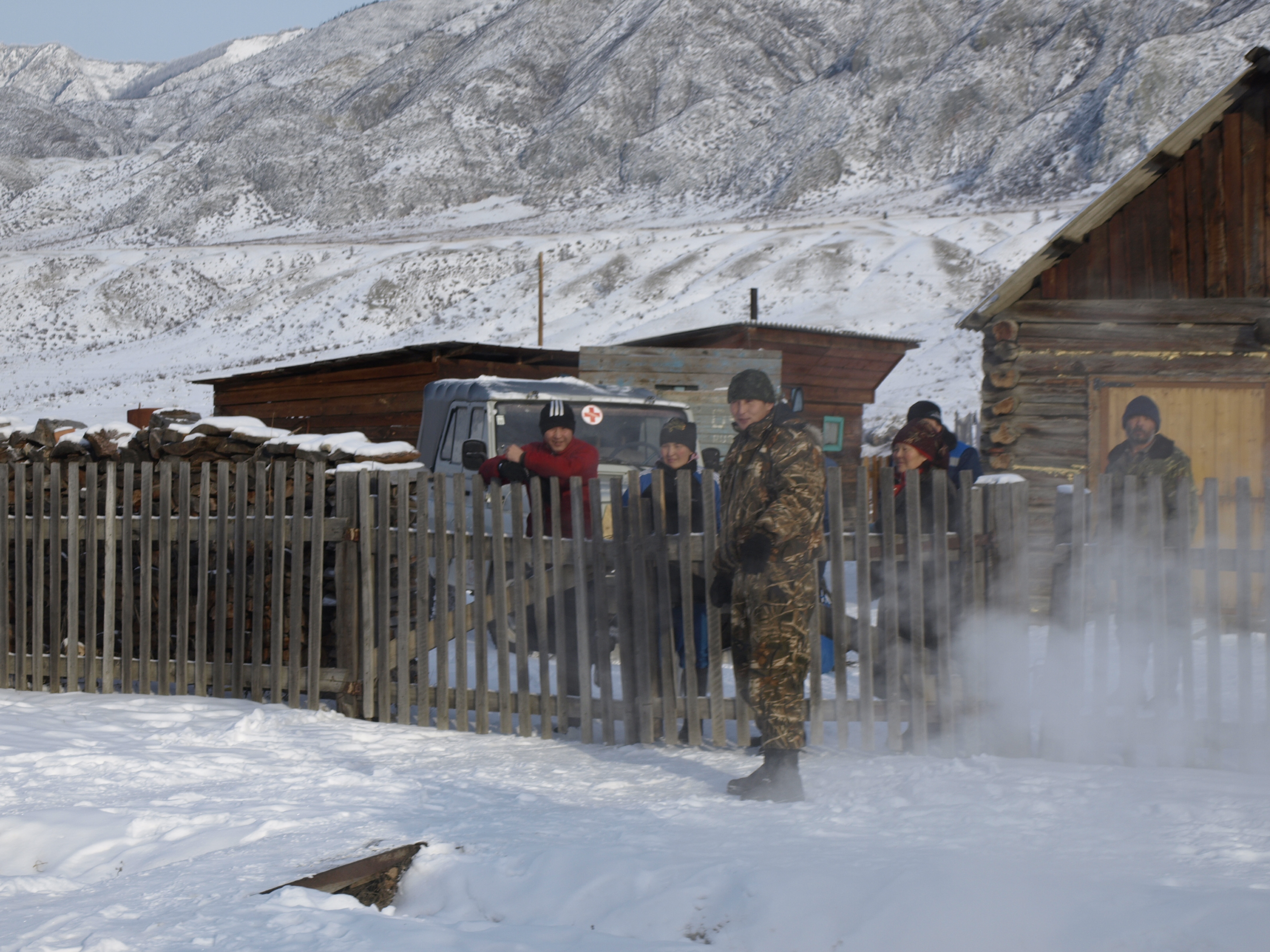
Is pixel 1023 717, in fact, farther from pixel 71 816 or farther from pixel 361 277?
pixel 361 277

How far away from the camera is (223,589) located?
5887mm

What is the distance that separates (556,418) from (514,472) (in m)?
0.43

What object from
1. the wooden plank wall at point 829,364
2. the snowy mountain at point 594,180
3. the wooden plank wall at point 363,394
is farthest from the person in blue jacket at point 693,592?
the snowy mountain at point 594,180

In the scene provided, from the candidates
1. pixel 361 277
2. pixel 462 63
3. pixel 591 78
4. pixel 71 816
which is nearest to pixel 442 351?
pixel 71 816

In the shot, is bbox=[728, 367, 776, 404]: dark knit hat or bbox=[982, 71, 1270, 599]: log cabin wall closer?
bbox=[728, 367, 776, 404]: dark knit hat

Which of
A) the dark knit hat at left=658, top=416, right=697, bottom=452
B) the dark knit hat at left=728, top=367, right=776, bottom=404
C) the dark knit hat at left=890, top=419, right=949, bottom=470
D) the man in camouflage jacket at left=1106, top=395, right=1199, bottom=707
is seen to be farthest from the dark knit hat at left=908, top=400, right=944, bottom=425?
the dark knit hat at left=728, top=367, right=776, bottom=404

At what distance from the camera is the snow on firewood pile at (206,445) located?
6.49 metres

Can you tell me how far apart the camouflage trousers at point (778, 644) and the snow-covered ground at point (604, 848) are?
1.21 feet

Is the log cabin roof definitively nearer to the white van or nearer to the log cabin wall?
the log cabin wall

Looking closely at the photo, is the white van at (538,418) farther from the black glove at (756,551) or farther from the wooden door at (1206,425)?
the black glove at (756,551)

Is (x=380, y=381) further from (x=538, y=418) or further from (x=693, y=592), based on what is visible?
(x=693, y=592)

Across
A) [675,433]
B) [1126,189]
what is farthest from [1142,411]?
[1126,189]

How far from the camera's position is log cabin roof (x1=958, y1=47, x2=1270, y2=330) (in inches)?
369

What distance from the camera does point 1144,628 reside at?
4.61 metres
